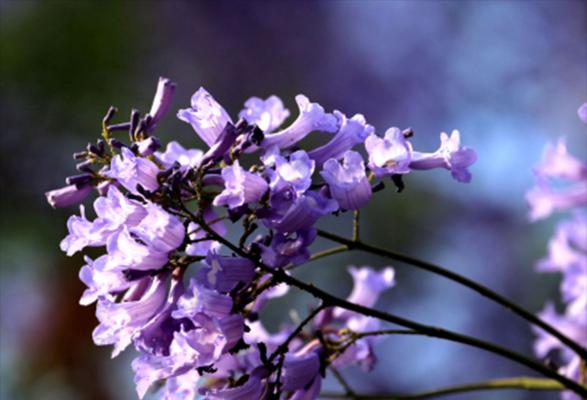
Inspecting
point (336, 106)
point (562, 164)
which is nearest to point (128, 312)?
point (562, 164)

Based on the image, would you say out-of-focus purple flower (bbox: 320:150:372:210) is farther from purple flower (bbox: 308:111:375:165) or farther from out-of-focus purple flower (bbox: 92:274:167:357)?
out-of-focus purple flower (bbox: 92:274:167:357)

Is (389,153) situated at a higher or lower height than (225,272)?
higher

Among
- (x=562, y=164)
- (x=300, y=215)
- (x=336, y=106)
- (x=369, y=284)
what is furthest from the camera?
(x=336, y=106)

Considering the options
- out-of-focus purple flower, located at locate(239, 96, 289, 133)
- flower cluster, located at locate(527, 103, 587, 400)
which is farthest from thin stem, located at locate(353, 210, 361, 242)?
flower cluster, located at locate(527, 103, 587, 400)

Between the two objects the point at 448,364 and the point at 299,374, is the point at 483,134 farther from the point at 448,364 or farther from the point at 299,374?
the point at 299,374

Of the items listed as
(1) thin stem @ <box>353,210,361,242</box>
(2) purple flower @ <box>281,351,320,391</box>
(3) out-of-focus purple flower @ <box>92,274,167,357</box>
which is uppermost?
(1) thin stem @ <box>353,210,361,242</box>

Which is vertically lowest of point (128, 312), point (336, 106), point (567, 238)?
point (128, 312)

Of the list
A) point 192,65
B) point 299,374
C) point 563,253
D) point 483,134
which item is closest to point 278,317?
point 483,134

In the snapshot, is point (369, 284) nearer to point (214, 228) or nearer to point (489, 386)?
point (489, 386)
